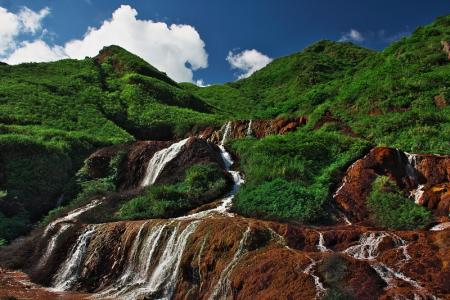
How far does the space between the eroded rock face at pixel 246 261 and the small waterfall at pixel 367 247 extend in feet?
0.10

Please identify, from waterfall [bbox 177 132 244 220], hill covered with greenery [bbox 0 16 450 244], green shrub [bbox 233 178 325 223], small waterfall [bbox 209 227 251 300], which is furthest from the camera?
hill covered with greenery [bbox 0 16 450 244]

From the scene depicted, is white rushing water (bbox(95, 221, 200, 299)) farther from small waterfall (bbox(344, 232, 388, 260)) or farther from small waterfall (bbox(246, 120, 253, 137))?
small waterfall (bbox(246, 120, 253, 137))

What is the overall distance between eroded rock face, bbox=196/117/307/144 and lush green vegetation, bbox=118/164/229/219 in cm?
1015

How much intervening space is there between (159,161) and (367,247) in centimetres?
1701

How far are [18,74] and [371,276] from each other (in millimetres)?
53342

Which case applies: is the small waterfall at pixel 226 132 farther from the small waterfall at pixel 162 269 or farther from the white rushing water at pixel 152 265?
the small waterfall at pixel 162 269

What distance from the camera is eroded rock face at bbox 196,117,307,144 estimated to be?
3412 cm

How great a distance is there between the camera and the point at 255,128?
35.4 m

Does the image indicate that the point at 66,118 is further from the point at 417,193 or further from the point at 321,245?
the point at 321,245

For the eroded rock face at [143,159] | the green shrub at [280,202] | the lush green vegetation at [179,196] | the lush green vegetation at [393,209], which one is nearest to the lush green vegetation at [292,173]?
the green shrub at [280,202]

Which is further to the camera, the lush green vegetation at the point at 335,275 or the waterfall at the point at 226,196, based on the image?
the waterfall at the point at 226,196

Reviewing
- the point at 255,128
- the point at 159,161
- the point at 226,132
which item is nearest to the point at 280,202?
the point at 159,161

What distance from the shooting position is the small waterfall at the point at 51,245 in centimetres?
1950

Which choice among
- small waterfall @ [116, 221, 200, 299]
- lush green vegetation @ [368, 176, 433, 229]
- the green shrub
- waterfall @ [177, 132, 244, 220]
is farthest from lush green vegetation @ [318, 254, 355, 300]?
waterfall @ [177, 132, 244, 220]
